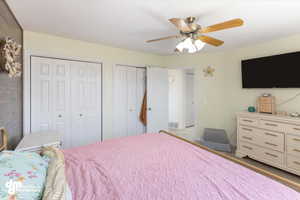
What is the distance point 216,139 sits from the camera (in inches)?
133

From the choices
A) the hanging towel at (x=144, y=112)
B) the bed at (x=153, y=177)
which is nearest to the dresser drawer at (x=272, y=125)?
the bed at (x=153, y=177)

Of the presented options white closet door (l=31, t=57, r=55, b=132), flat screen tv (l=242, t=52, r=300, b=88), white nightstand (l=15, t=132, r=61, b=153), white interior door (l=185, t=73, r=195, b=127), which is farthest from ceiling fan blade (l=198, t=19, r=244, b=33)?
white interior door (l=185, t=73, r=195, b=127)

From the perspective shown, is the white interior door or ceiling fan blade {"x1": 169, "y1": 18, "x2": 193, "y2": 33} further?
the white interior door

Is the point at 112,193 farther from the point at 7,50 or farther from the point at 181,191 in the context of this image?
the point at 7,50

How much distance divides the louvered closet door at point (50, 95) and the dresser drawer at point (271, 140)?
3641mm

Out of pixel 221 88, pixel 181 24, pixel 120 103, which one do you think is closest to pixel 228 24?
pixel 181 24

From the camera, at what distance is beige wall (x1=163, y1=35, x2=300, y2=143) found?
10.3 feet

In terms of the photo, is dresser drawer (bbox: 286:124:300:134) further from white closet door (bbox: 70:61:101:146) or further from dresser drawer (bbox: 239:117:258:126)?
white closet door (bbox: 70:61:101:146)

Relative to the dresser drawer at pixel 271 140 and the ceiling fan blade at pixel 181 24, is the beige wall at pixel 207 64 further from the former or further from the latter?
the ceiling fan blade at pixel 181 24

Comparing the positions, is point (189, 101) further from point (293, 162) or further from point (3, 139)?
point (3, 139)

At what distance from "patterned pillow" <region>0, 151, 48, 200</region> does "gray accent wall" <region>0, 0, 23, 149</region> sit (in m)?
1.00

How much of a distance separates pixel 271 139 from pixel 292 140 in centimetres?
27

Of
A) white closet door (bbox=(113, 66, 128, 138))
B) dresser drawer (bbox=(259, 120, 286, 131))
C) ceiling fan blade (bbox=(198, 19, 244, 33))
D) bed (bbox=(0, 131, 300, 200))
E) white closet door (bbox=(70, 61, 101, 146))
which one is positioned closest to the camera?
bed (bbox=(0, 131, 300, 200))

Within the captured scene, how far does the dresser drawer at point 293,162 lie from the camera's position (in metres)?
2.13
